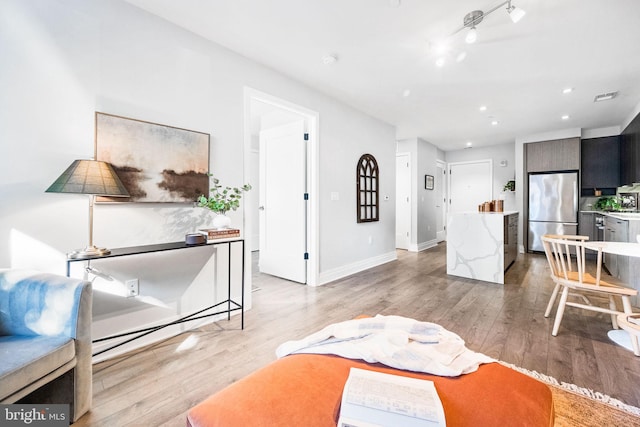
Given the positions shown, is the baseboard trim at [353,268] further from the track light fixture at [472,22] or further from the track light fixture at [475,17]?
the track light fixture at [475,17]

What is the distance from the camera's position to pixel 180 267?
232cm

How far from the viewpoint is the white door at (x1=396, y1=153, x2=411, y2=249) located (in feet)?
20.5

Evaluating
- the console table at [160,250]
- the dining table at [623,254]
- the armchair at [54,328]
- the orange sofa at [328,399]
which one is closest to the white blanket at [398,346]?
the orange sofa at [328,399]

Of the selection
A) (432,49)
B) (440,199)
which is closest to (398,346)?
(432,49)

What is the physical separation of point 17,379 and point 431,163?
7.22m

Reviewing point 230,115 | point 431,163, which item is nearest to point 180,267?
point 230,115

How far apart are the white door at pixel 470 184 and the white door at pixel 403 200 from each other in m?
2.17

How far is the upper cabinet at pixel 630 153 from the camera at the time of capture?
13.3 feet

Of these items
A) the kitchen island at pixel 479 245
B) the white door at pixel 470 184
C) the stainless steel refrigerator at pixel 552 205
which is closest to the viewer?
the kitchen island at pixel 479 245

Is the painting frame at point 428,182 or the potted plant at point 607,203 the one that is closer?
the potted plant at point 607,203

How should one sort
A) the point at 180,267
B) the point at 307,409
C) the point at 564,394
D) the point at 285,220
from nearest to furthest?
1. the point at 307,409
2. the point at 564,394
3. the point at 180,267
4. the point at 285,220

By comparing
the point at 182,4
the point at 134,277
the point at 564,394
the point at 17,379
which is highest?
the point at 182,4

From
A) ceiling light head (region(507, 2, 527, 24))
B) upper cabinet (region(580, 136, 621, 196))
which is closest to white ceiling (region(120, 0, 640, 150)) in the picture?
ceiling light head (region(507, 2, 527, 24))

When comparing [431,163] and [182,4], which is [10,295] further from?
[431,163]
